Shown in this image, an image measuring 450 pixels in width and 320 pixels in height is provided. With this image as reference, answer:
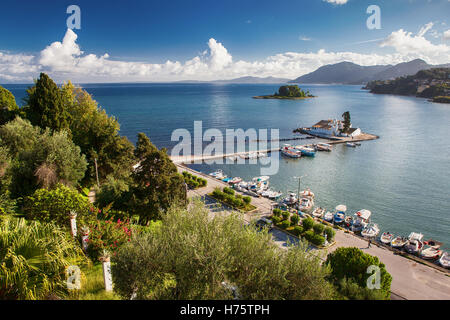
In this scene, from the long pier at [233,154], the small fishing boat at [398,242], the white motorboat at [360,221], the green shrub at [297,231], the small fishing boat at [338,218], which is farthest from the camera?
the long pier at [233,154]

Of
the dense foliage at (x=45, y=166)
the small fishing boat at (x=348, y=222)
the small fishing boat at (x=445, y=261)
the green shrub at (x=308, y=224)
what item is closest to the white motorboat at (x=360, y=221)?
the small fishing boat at (x=348, y=222)

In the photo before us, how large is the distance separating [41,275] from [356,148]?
67.7 m

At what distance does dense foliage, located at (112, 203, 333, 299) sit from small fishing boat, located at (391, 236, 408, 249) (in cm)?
1995

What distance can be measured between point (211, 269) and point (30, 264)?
5198 mm

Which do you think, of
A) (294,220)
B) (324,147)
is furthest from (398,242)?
(324,147)

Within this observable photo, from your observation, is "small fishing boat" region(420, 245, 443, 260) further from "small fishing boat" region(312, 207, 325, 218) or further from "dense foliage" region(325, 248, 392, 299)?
"dense foliage" region(325, 248, 392, 299)

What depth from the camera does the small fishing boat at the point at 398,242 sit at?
79.8 feet

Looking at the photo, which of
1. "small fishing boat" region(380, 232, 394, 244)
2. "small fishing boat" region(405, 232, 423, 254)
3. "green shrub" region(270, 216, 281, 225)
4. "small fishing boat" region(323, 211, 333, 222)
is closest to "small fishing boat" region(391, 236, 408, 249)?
"small fishing boat" region(405, 232, 423, 254)

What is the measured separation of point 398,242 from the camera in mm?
24641

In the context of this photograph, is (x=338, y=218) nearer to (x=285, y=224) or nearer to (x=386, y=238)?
(x=386, y=238)

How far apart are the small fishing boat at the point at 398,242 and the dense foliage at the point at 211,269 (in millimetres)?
19954

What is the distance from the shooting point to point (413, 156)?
56.5 m

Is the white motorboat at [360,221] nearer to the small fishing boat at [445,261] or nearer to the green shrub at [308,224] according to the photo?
the small fishing boat at [445,261]

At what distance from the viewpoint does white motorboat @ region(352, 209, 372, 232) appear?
2831 cm
